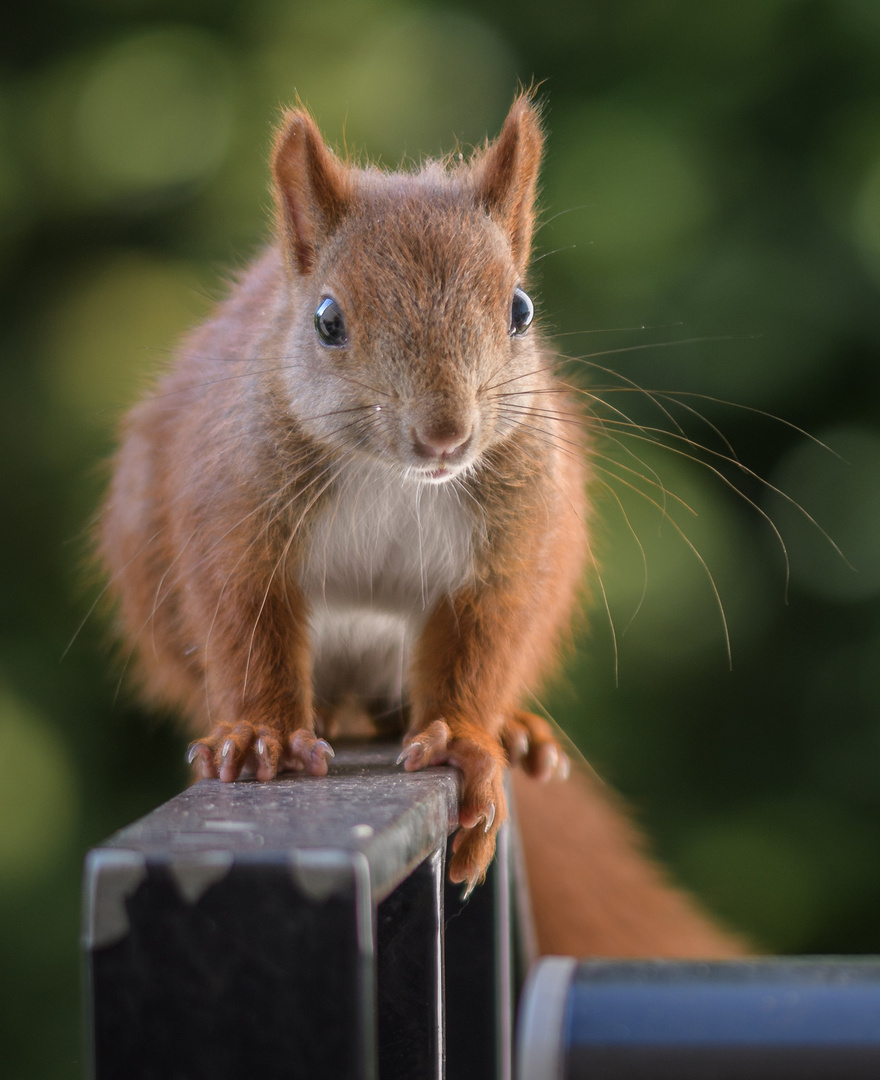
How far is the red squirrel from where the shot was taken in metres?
0.56

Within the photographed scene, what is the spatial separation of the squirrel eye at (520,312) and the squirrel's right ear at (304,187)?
0.34 ft

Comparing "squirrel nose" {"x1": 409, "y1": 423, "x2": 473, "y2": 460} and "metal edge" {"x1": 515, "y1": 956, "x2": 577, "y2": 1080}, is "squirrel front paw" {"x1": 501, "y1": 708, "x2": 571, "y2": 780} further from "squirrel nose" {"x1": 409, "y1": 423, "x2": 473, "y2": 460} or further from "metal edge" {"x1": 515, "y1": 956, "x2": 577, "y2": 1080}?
"metal edge" {"x1": 515, "y1": 956, "x2": 577, "y2": 1080}

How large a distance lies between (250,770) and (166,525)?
24 cm

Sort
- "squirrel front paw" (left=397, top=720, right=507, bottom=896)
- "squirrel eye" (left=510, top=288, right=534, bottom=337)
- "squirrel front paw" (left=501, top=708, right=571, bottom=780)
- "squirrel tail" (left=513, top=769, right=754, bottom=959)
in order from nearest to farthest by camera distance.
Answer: "squirrel front paw" (left=397, top=720, right=507, bottom=896) < "squirrel eye" (left=510, top=288, right=534, bottom=337) < "squirrel front paw" (left=501, top=708, right=571, bottom=780) < "squirrel tail" (left=513, top=769, right=754, bottom=959)

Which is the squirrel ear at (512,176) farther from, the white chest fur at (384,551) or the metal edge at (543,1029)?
the metal edge at (543,1029)

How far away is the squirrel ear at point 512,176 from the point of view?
2.11 ft

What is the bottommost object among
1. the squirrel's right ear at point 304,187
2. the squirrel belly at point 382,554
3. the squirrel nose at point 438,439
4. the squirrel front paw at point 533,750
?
the squirrel front paw at point 533,750

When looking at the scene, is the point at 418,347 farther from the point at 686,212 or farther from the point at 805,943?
the point at 805,943

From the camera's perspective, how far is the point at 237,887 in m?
0.26

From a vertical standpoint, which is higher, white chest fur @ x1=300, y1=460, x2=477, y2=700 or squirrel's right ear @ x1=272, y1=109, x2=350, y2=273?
squirrel's right ear @ x1=272, y1=109, x2=350, y2=273

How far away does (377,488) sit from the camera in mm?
660

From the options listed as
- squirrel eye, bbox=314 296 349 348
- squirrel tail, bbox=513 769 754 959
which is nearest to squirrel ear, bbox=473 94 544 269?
squirrel eye, bbox=314 296 349 348

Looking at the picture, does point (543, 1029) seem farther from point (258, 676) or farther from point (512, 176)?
point (512, 176)

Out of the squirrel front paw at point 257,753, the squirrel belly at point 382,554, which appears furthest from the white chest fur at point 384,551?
the squirrel front paw at point 257,753
